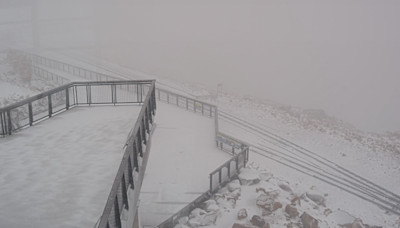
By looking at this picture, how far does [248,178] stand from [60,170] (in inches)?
346

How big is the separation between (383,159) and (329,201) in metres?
9.34

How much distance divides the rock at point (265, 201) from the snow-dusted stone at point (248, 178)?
159 cm

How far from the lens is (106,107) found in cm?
1485

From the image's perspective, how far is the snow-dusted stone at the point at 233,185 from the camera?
13749 mm

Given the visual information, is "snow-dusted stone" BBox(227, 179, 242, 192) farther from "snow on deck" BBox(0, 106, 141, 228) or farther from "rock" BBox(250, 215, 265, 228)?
"snow on deck" BBox(0, 106, 141, 228)


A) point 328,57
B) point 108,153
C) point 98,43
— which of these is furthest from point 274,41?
point 108,153

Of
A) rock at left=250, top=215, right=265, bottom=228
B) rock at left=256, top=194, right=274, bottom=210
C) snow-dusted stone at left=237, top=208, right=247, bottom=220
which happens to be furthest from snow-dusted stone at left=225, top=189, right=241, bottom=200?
rock at left=250, top=215, right=265, bottom=228

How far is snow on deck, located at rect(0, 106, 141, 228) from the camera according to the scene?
5801 mm

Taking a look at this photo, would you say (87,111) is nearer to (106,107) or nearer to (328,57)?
(106,107)

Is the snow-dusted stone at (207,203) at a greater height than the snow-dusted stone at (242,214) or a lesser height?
lesser

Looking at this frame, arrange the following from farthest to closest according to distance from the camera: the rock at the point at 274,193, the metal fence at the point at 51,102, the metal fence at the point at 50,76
A: the metal fence at the point at 50,76 < the rock at the point at 274,193 < the metal fence at the point at 51,102

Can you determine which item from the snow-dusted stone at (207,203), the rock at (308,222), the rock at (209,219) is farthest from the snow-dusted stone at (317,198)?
the rock at (209,219)

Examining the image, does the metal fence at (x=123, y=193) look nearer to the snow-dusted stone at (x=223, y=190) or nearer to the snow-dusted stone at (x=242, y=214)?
the snow-dusted stone at (x=242, y=214)

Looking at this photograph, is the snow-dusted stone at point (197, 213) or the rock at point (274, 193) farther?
the rock at point (274, 193)
